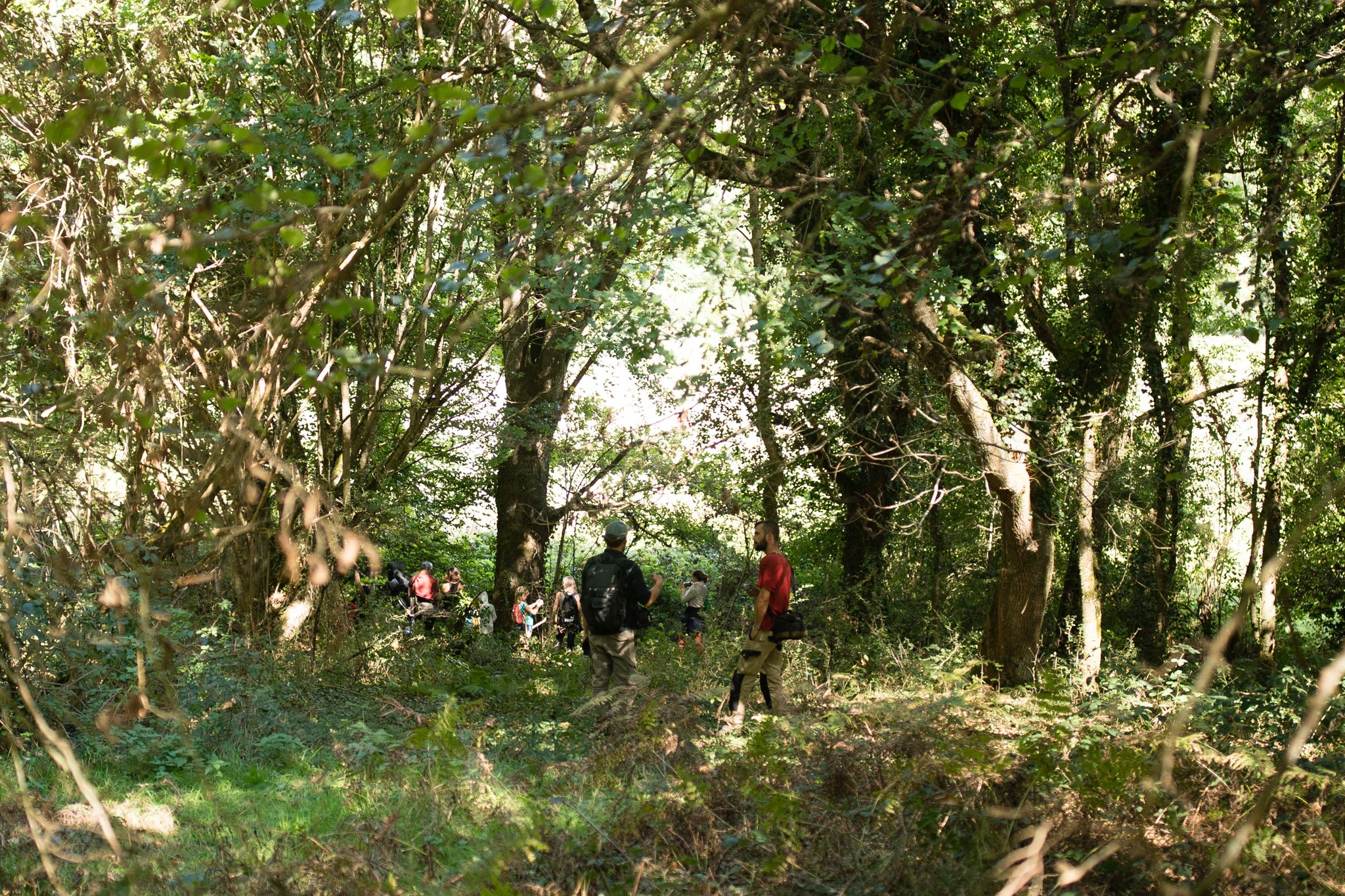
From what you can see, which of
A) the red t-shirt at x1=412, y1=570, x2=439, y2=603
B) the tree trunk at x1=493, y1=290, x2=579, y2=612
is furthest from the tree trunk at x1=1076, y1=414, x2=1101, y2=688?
the red t-shirt at x1=412, y1=570, x2=439, y2=603

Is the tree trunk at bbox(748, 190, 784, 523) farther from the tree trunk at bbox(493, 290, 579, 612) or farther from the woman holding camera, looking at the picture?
the tree trunk at bbox(493, 290, 579, 612)

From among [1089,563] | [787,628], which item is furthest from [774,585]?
[1089,563]

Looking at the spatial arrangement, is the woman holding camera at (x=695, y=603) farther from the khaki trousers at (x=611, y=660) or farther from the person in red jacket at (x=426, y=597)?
the khaki trousers at (x=611, y=660)

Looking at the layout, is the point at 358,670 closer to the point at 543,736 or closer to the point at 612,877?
the point at 543,736

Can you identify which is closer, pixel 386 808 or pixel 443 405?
pixel 386 808

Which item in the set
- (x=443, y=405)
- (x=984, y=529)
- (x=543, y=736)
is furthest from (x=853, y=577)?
(x=543, y=736)

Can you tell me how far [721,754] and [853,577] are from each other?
943cm

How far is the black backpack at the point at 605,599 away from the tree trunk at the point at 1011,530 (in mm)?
3665

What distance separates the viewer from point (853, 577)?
16250mm

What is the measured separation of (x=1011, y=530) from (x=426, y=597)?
28.0 feet

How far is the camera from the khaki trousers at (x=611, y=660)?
32.4ft

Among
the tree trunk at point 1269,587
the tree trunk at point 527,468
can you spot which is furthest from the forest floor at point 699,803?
the tree trunk at point 527,468

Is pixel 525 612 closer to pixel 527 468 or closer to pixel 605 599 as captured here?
pixel 527 468

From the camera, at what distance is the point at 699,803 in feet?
18.0
